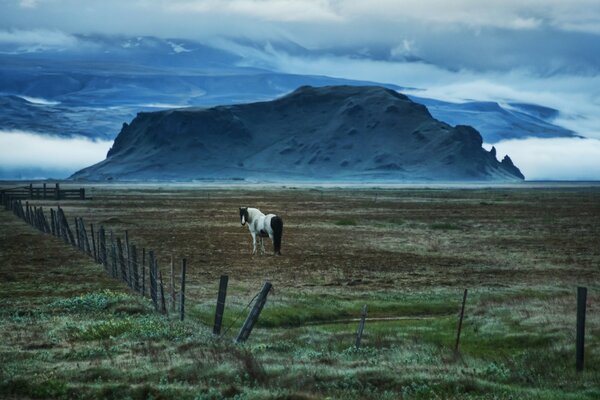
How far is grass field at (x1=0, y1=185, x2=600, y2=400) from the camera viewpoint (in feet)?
53.2

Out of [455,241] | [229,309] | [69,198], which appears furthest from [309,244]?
[69,198]

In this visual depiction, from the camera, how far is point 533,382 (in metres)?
17.2

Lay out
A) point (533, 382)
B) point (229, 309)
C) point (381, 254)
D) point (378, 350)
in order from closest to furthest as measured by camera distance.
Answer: point (533, 382)
point (378, 350)
point (229, 309)
point (381, 254)

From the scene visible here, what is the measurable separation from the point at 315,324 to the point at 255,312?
7.78 meters

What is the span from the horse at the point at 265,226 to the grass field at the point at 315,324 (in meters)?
1.08

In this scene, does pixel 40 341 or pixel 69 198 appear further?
pixel 69 198

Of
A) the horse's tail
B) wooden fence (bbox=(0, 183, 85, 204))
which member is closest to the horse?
the horse's tail

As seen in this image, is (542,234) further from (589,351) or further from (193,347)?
(193,347)

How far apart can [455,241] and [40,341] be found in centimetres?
3660

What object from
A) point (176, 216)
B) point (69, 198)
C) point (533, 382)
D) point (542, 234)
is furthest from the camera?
point (69, 198)

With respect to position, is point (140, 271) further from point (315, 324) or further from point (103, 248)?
point (315, 324)

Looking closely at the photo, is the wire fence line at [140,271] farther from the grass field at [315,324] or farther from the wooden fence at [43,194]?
the wooden fence at [43,194]

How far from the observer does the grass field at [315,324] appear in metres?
16.2

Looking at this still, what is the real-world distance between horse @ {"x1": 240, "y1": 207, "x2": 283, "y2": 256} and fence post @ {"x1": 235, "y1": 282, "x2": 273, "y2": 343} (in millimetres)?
22769
